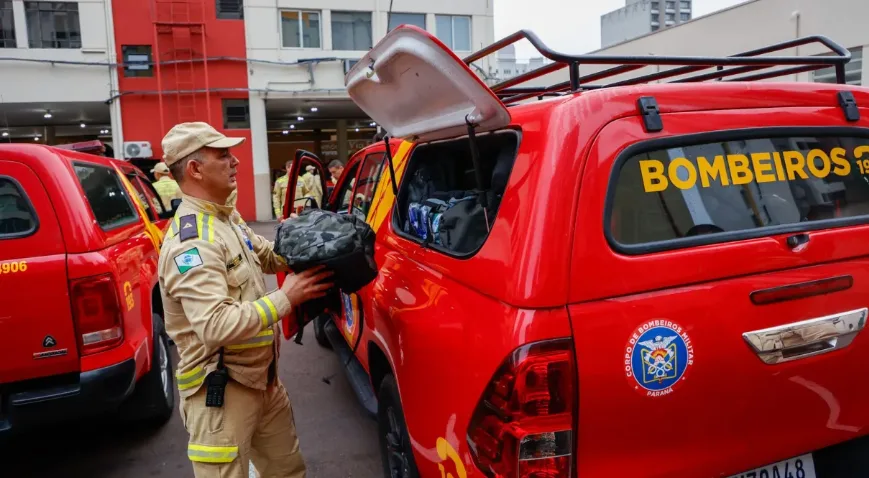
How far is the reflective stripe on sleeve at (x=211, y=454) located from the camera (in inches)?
82.4

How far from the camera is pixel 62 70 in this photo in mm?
17172

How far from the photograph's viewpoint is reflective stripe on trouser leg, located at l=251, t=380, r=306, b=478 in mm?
2430

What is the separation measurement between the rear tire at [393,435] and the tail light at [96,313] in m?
1.46

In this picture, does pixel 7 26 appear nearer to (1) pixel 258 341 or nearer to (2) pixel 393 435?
(1) pixel 258 341

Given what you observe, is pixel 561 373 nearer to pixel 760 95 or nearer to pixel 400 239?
pixel 760 95

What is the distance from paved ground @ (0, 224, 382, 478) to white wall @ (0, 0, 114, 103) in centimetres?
1678

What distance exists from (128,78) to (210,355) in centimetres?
1870

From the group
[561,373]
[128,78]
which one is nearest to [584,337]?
[561,373]

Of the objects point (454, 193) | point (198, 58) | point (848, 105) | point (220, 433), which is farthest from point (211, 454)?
point (198, 58)

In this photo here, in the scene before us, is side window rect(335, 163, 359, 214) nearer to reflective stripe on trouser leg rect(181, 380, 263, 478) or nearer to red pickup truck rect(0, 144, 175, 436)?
red pickup truck rect(0, 144, 175, 436)

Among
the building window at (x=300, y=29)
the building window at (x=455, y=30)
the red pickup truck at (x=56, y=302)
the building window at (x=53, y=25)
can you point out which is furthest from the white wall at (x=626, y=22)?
the red pickup truck at (x=56, y=302)

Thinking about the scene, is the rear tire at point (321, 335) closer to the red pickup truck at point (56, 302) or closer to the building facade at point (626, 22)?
the red pickup truck at point (56, 302)

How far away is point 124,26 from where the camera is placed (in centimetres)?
1761

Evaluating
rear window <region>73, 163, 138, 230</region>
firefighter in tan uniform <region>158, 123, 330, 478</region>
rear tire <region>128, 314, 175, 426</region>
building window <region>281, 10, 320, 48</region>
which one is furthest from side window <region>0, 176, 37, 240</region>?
building window <region>281, 10, 320, 48</region>
